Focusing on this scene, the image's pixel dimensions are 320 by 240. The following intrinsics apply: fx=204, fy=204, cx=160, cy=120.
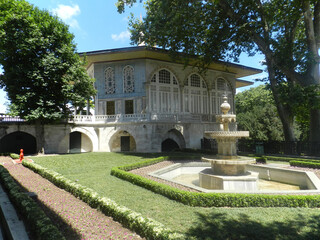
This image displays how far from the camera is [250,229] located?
431 cm

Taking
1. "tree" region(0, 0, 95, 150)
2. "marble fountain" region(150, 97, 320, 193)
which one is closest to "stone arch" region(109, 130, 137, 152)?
"tree" region(0, 0, 95, 150)

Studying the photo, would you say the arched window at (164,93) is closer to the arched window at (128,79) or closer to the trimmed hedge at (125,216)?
the arched window at (128,79)

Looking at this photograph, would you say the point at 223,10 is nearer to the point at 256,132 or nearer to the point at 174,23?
the point at 174,23

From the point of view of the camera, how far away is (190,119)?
74.0ft

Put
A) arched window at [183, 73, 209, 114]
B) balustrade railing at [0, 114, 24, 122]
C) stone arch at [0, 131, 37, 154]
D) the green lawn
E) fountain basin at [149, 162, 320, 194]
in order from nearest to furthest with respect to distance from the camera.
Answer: the green lawn → fountain basin at [149, 162, 320, 194] → balustrade railing at [0, 114, 24, 122] → stone arch at [0, 131, 37, 154] → arched window at [183, 73, 209, 114]

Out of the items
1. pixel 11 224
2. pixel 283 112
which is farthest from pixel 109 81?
pixel 11 224

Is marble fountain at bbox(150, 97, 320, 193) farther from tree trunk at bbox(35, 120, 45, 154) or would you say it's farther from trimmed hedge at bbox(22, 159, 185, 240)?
tree trunk at bbox(35, 120, 45, 154)

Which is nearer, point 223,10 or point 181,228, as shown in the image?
point 181,228

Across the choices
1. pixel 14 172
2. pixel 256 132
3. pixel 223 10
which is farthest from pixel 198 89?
pixel 14 172

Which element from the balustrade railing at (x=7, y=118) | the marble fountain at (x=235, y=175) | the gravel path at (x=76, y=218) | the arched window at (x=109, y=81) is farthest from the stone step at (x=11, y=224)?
the arched window at (x=109, y=81)

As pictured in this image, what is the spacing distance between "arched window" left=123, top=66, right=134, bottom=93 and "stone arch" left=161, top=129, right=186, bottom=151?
638 cm

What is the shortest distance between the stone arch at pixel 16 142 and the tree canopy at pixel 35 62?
6.59 m

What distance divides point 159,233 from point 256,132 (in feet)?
Result: 100

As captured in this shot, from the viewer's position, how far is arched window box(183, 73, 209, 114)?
24.3m
